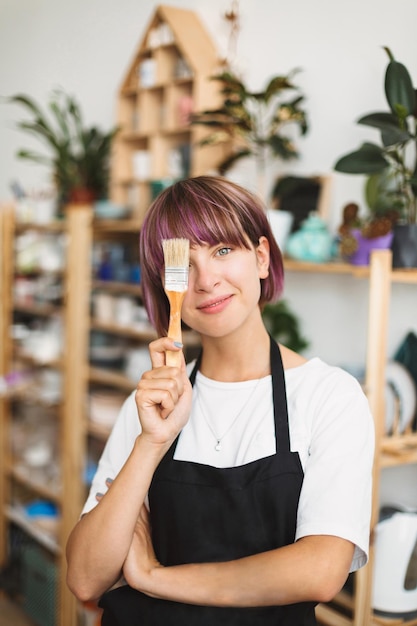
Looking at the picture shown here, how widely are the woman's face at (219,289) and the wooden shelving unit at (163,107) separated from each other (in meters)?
1.51

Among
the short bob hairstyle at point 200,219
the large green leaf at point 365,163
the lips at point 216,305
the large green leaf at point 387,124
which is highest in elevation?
the large green leaf at point 387,124

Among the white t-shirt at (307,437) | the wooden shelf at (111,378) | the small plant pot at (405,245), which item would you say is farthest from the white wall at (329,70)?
the white t-shirt at (307,437)

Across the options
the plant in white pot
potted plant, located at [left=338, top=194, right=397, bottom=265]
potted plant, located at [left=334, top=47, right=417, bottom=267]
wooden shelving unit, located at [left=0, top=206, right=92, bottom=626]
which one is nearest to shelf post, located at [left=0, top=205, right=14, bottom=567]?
wooden shelving unit, located at [left=0, top=206, right=92, bottom=626]

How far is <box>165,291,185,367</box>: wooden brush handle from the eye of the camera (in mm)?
1138

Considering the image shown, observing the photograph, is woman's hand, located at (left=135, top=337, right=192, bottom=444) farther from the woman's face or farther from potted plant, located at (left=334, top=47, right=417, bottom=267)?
potted plant, located at (left=334, top=47, right=417, bottom=267)

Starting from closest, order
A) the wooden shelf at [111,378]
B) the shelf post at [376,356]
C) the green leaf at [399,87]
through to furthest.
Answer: the green leaf at [399,87]
the shelf post at [376,356]
the wooden shelf at [111,378]

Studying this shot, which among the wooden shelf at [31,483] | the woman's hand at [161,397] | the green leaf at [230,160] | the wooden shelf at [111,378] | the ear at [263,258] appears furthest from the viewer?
the wooden shelf at [31,483]

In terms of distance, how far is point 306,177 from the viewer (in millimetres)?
2387

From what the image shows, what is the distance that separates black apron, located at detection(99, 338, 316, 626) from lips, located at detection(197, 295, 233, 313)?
190 millimetres

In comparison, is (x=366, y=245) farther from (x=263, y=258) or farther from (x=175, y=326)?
(x=175, y=326)

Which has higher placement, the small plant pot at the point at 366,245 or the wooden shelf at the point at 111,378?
the small plant pot at the point at 366,245

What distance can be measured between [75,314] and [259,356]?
1899mm

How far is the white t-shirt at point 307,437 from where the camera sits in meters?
1.17

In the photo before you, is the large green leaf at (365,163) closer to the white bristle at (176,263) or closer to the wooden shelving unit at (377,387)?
the wooden shelving unit at (377,387)
